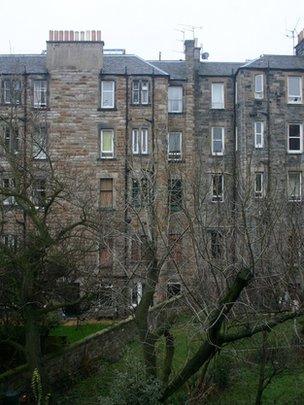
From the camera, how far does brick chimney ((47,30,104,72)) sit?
35281 millimetres

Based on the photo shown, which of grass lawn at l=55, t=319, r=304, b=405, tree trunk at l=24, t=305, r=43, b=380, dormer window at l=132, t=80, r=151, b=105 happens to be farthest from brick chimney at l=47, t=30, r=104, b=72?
tree trunk at l=24, t=305, r=43, b=380

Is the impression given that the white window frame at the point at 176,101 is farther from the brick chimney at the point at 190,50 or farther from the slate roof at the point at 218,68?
the slate roof at the point at 218,68

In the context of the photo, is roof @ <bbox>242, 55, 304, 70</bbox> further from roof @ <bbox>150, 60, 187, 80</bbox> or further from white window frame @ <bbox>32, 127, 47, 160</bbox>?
white window frame @ <bbox>32, 127, 47, 160</bbox>

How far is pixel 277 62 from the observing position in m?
37.6

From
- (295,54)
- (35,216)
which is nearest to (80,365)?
(35,216)

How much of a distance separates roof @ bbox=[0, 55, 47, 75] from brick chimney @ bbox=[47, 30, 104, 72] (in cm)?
93

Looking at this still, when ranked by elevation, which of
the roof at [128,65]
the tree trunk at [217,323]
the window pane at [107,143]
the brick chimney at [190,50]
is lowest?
the tree trunk at [217,323]

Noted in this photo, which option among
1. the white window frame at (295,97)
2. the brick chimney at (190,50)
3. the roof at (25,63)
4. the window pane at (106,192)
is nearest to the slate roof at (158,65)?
the roof at (25,63)

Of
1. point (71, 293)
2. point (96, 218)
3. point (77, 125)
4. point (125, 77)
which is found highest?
point (125, 77)

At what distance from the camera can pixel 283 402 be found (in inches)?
671

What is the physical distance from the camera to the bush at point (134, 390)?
12.6m

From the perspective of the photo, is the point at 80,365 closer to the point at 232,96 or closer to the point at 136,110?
the point at 136,110

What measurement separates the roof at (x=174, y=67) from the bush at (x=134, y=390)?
27.0 meters

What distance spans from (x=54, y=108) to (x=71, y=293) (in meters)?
17.6
